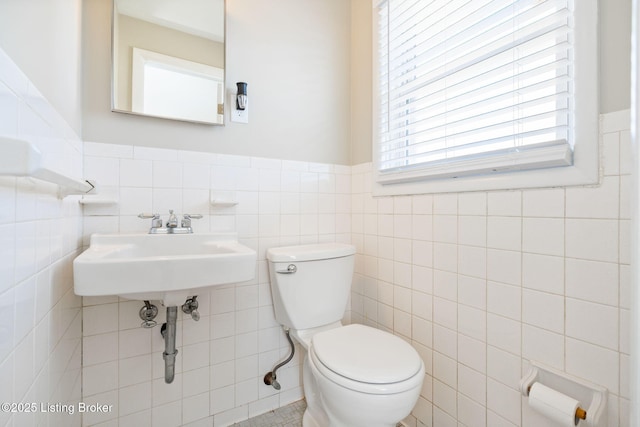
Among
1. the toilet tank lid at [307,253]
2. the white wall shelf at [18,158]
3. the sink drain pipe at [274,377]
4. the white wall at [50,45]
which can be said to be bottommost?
the sink drain pipe at [274,377]

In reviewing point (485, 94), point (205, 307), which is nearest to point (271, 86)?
point (485, 94)

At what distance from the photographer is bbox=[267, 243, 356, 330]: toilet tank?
50.9 inches

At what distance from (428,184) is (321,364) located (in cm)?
85

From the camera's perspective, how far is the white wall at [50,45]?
23.4 inches

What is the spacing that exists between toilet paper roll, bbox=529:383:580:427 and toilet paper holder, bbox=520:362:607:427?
0.02 metres

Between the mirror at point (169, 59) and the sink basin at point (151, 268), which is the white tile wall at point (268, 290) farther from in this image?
the mirror at point (169, 59)

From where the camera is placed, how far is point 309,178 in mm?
1592

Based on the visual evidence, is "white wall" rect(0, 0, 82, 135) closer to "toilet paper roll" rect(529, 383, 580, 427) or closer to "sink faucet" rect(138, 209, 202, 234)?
"sink faucet" rect(138, 209, 202, 234)

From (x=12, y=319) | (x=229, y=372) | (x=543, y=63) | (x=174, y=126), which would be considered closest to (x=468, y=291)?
(x=543, y=63)

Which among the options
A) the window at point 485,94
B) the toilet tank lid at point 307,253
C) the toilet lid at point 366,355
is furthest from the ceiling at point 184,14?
the toilet lid at point 366,355

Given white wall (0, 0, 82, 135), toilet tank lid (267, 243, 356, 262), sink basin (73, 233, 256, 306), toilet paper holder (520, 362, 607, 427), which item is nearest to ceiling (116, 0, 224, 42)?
white wall (0, 0, 82, 135)

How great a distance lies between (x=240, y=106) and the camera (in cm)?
138

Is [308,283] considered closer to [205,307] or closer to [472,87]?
[205,307]

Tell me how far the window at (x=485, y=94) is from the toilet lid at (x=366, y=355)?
663 mm
